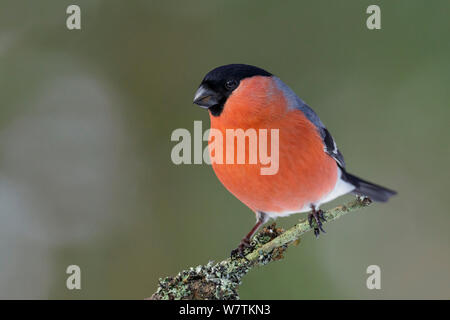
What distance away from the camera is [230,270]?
2154mm

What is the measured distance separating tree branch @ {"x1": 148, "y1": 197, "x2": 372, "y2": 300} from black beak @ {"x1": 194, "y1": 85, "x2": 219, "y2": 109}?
2.54 ft

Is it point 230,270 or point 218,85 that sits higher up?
point 218,85

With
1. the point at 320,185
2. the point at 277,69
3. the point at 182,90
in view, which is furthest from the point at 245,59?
the point at 320,185

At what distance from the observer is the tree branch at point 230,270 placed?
6.66 feet

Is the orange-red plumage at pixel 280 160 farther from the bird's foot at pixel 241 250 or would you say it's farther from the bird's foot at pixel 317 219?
the bird's foot at pixel 241 250

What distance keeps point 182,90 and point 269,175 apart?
2029 millimetres

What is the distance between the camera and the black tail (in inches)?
104

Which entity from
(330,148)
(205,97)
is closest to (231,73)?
(205,97)

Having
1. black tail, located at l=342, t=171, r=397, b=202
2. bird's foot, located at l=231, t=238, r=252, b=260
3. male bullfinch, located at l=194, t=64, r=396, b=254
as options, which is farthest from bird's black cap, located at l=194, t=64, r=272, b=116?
black tail, located at l=342, t=171, r=397, b=202

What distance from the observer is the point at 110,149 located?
4.58 metres

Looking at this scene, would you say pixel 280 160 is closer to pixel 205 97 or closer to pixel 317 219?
pixel 317 219

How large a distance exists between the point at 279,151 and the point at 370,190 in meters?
0.63
